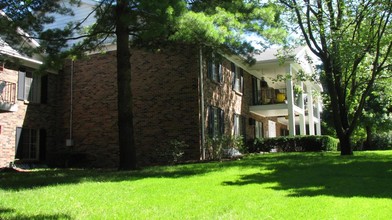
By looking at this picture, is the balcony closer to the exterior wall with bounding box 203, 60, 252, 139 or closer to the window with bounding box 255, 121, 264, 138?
the exterior wall with bounding box 203, 60, 252, 139

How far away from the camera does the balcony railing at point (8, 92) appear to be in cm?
1758

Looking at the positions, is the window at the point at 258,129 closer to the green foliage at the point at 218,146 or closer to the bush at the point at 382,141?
the green foliage at the point at 218,146

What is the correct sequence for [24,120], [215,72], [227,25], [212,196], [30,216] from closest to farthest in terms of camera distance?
[30,216]
[212,196]
[227,25]
[24,120]
[215,72]

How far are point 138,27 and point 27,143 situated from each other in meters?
9.80

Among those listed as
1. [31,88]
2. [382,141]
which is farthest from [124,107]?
[382,141]

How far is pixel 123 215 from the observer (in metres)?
5.90

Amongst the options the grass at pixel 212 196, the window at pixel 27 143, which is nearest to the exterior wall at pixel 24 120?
the window at pixel 27 143

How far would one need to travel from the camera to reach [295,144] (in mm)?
23031

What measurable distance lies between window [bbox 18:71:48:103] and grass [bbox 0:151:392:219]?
32.7 ft

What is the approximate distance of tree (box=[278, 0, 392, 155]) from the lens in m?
16.9

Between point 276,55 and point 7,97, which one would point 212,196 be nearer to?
point 7,97

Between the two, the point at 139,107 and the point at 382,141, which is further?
the point at 382,141

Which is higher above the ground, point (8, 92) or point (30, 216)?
point (8, 92)

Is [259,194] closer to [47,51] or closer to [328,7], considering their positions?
[47,51]
